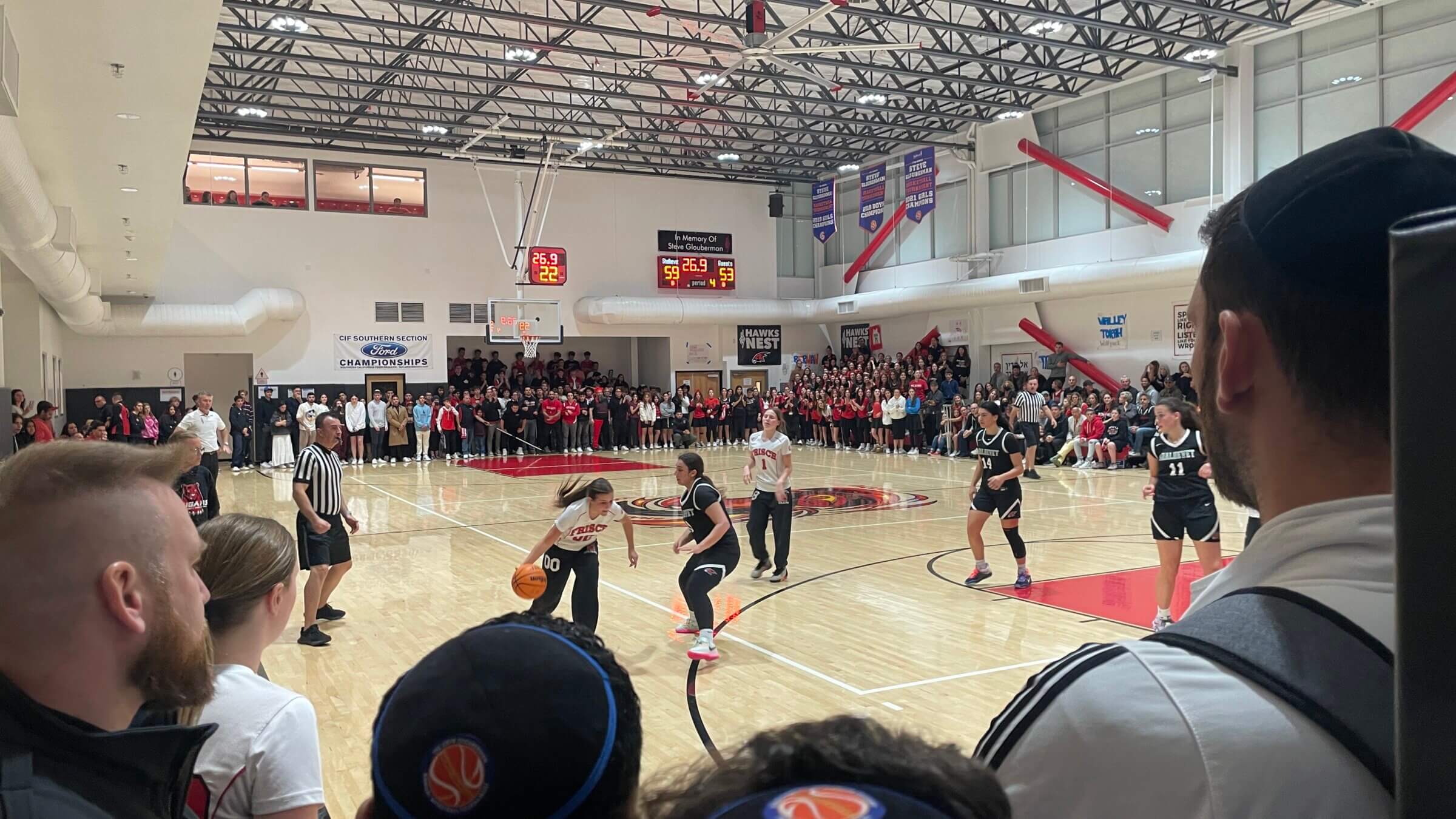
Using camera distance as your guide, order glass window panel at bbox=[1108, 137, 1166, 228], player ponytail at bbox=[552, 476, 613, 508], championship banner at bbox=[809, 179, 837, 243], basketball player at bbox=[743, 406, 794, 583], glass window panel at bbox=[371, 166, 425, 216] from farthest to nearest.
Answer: championship banner at bbox=[809, 179, 837, 243], glass window panel at bbox=[371, 166, 425, 216], glass window panel at bbox=[1108, 137, 1166, 228], basketball player at bbox=[743, 406, 794, 583], player ponytail at bbox=[552, 476, 613, 508]

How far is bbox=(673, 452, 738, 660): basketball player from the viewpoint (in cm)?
759

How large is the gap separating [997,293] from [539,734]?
2656 centimetres

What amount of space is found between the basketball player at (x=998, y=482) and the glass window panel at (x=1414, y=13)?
15.3 metres

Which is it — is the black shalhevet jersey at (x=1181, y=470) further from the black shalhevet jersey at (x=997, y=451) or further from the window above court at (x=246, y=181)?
the window above court at (x=246, y=181)

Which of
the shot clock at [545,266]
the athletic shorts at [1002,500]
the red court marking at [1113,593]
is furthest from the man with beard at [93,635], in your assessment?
the shot clock at [545,266]

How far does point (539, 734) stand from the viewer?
0.89 m

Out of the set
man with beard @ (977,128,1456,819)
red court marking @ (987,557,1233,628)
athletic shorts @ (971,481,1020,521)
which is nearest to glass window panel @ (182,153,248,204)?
athletic shorts @ (971,481,1020,521)

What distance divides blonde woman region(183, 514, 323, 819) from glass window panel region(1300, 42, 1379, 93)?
22775 mm

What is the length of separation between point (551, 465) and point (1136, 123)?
16518 mm

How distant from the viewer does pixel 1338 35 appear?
785 inches

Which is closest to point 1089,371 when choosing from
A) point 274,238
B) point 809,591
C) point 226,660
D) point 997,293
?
point 997,293

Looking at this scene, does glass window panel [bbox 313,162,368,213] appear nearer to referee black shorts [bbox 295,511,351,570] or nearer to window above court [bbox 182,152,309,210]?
window above court [bbox 182,152,309,210]

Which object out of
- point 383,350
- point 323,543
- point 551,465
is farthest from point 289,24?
point 323,543

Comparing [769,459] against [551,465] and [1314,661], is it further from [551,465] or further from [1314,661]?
[551,465]
